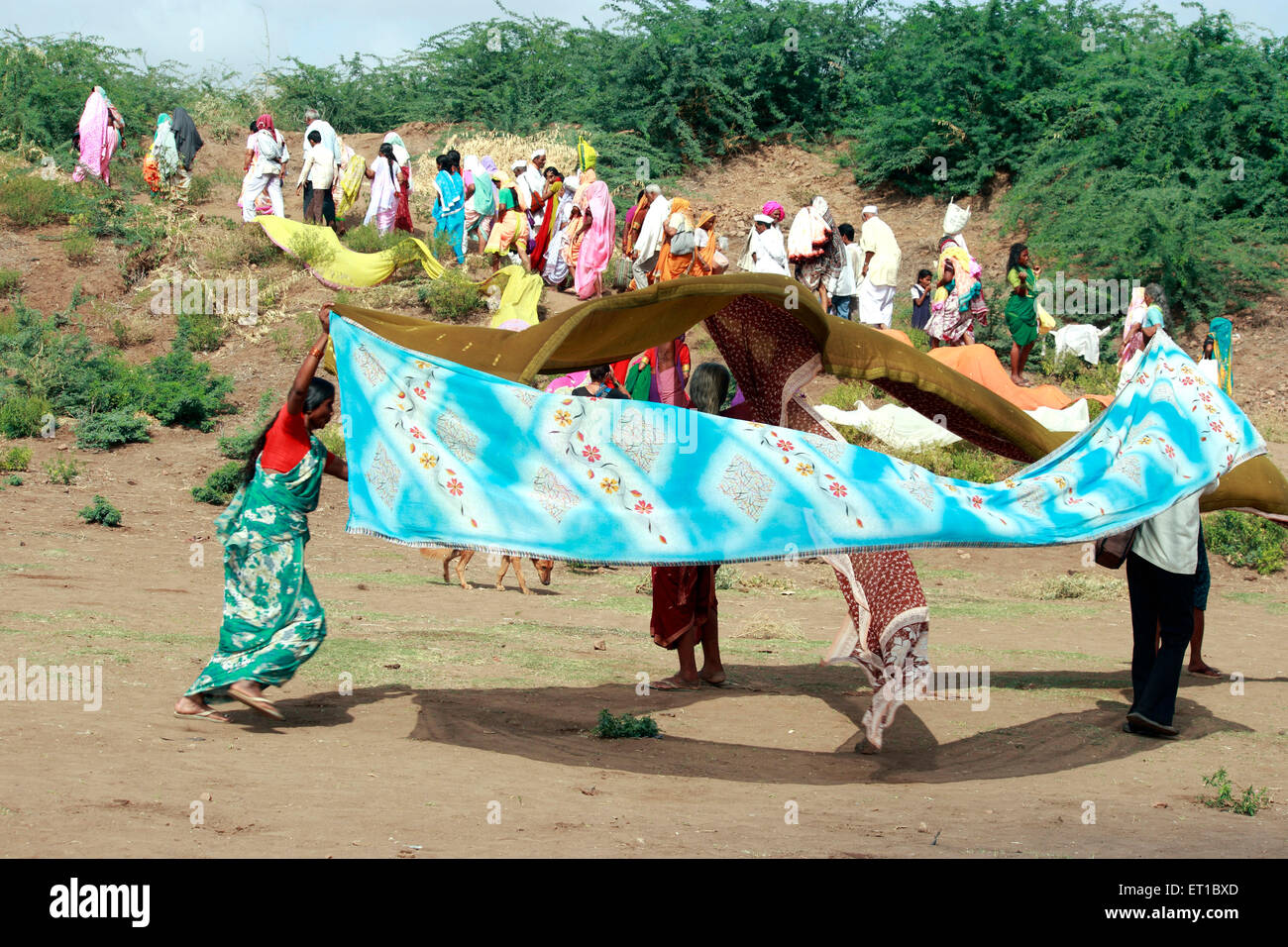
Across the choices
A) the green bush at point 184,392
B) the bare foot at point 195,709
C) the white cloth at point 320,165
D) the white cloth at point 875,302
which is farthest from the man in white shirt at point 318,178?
the bare foot at point 195,709

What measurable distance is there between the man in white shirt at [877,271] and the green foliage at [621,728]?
12498 millimetres

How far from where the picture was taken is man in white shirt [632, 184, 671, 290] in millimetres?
18312

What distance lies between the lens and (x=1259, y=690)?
8.41 meters

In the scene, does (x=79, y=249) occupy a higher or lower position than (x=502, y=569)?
higher

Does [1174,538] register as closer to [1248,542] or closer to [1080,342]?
[1248,542]

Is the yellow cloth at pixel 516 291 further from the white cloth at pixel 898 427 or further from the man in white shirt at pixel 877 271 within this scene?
the white cloth at pixel 898 427

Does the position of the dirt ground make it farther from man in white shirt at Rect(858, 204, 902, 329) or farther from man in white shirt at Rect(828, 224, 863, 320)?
man in white shirt at Rect(828, 224, 863, 320)

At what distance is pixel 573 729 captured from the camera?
6.98 metres

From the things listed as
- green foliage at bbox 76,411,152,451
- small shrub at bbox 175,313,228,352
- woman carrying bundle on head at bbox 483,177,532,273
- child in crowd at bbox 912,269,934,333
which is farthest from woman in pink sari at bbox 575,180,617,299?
green foliage at bbox 76,411,152,451

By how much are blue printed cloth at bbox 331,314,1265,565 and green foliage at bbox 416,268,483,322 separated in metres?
13.2

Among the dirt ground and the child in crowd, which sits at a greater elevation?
the child in crowd

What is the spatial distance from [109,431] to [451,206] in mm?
7153

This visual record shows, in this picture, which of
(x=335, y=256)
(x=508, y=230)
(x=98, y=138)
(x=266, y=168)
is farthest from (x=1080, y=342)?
(x=98, y=138)

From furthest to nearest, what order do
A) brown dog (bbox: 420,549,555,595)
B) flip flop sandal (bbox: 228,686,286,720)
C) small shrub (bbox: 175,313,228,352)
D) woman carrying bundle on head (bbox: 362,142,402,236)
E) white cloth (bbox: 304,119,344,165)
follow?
woman carrying bundle on head (bbox: 362,142,402,236), white cloth (bbox: 304,119,344,165), small shrub (bbox: 175,313,228,352), brown dog (bbox: 420,549,555,595), flip flop sandal (bbox: 228,686,286,720)
